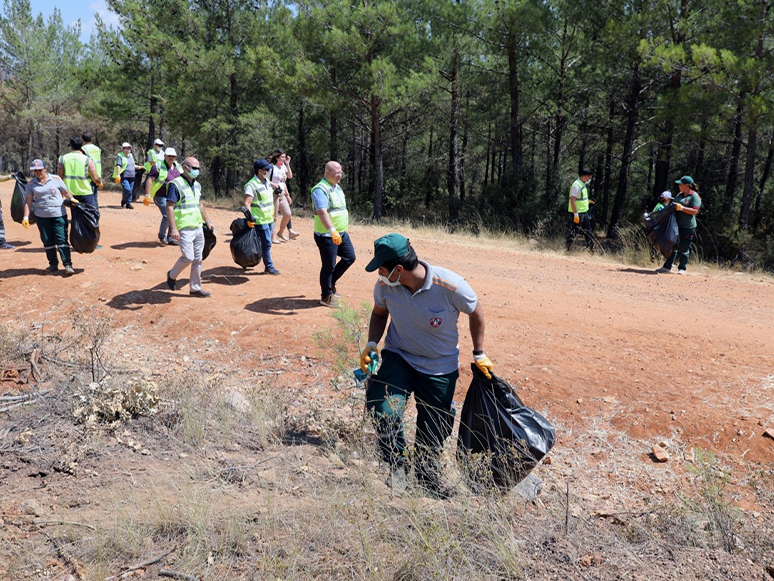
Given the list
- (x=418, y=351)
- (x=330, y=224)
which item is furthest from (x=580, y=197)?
(x=418, y=351)

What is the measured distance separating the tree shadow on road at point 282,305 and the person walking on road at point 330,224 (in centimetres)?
38

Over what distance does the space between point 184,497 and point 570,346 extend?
14.6ft

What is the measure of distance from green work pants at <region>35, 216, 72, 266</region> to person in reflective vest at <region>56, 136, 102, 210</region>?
1.06 m

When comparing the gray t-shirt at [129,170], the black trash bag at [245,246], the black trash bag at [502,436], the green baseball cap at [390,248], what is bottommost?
the black trash bag at [502,436]

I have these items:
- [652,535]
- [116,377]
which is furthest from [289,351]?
[652,535]

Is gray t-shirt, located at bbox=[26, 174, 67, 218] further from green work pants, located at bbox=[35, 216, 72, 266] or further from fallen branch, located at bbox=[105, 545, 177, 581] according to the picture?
fallen branch, located at bbox=[105, 545, 177, 581]

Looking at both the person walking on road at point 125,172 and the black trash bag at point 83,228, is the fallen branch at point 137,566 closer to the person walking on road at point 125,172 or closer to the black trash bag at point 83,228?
the black trash bag at point 83,228

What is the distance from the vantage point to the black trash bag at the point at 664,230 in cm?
1136

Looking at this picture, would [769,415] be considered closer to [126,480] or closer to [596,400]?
[596,400]

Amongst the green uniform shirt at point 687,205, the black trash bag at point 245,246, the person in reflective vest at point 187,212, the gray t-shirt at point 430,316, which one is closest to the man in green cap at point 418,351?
the gray t-shirt at point 430,316

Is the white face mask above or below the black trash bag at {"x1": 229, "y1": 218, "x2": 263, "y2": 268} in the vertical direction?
above

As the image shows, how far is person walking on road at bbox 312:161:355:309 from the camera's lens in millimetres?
7098

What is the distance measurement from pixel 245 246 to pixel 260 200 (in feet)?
2.29

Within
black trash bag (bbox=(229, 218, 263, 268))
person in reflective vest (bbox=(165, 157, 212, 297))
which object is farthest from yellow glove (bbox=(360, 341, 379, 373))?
black trash bag (bbox=(229, 218, 263, 268))
